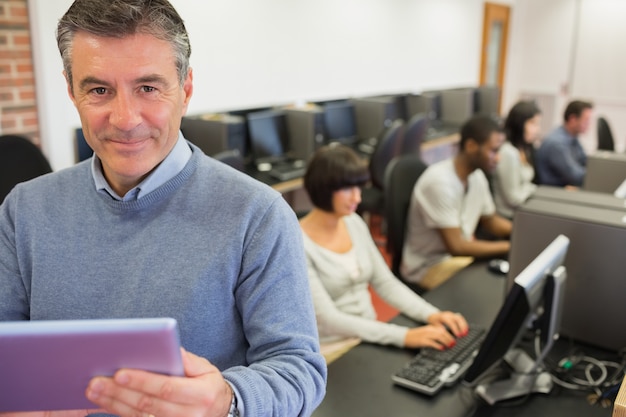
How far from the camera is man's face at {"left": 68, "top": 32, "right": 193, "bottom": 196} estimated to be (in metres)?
0.86

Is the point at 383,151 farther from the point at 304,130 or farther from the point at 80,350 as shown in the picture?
the point at 80,350

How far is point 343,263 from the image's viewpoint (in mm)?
1988

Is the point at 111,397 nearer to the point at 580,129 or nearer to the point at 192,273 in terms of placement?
the point at 192,273

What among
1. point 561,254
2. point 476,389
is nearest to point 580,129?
point 561,254

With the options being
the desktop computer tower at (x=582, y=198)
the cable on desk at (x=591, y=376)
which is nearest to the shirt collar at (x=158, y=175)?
the cable on desk at (x=591, y=376)

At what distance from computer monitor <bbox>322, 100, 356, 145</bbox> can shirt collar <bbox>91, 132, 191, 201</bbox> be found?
3.84 meters

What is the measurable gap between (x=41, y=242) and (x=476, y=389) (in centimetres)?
106

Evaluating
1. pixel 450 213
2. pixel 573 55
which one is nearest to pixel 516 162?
pixel 450 213

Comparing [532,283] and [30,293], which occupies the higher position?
[30,293]

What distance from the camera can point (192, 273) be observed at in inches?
36.3

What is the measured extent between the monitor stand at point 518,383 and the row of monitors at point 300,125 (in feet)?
8.29

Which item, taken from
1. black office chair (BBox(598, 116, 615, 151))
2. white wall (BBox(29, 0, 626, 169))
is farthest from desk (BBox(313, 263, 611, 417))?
black office chair (BBox(598, 116, 615, 151))

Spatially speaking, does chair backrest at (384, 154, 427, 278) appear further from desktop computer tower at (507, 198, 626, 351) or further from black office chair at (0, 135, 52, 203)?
black office chair at (0, 135, 52, 203)

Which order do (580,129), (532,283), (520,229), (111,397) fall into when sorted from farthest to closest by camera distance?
(580,129)
(520,229)
(532,283)
(111,397)
